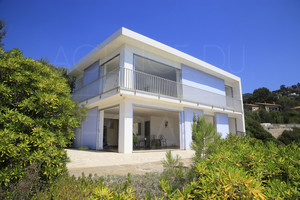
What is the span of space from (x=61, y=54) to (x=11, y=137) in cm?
1102

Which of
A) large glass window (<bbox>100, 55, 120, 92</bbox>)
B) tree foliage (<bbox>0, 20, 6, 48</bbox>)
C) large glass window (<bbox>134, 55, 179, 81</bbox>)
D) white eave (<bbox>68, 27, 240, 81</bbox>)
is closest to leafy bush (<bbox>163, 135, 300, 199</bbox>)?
large glass window (<bbox>100, 55, 120, 92</bbox>)

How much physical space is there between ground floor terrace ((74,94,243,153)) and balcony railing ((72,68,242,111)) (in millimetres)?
634

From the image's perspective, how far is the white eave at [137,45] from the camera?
350 inches

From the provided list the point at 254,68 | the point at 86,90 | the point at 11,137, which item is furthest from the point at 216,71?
the point at 11,137

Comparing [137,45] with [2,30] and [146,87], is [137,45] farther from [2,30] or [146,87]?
[2,30]

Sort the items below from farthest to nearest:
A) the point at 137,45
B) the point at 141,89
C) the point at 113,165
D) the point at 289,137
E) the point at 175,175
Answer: the point at 289,137
the point at 141,89
the point at 137,45
the point at 113,165
the point at 175,175

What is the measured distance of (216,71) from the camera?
557 inches

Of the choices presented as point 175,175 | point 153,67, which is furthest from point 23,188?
point 153,67

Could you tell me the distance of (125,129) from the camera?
A: 8.71 meters

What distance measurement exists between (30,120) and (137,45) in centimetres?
795

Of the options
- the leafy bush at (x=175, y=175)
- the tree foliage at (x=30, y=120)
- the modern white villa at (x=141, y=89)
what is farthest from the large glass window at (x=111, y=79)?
the leafy bush at (x=175, y=175)

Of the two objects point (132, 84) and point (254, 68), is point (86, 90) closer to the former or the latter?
point (132, 84)

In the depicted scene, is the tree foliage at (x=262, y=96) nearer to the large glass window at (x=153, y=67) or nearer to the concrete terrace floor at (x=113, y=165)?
the large glass window at (x=153, y=67)

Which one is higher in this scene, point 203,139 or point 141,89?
point 141,89
